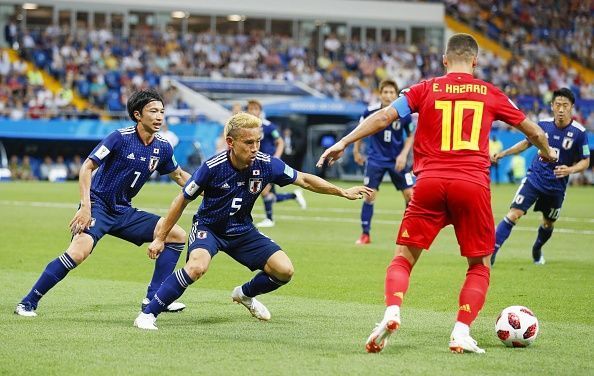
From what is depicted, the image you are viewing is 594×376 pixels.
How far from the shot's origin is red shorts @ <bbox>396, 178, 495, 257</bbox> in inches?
317

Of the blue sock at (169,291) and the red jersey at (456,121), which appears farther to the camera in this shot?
the blue sock at (169,291)

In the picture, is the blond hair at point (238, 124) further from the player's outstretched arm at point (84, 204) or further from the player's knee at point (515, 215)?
the player's knee at point (515, 215)

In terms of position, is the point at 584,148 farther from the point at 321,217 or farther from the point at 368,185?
the point at 321,217

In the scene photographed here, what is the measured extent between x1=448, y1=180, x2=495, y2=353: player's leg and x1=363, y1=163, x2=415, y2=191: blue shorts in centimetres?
961

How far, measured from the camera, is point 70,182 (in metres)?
40.2

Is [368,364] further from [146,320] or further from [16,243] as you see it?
[16,243]

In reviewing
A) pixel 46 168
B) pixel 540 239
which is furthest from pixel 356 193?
pixel 46 168

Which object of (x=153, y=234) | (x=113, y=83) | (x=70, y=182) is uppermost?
(x=153, y=234)

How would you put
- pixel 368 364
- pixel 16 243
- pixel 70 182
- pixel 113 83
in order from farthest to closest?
pixel 113 83, pixel 70 182, pixel 16 243, pixel 368 364

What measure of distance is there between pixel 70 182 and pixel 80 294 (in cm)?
2936

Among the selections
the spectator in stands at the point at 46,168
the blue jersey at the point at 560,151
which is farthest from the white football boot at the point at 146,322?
the spectator in stands at the point at 46,168

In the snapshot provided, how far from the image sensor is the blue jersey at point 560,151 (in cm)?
1447

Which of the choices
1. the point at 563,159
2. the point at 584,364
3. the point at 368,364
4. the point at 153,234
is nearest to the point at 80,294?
the point at 153,234

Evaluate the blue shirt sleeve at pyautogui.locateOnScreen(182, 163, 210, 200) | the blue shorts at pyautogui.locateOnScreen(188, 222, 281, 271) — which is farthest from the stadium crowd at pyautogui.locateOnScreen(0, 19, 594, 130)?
the blue shirt sleeve at pyautogui.locateOnScreen(182, 163, 210, 200)
